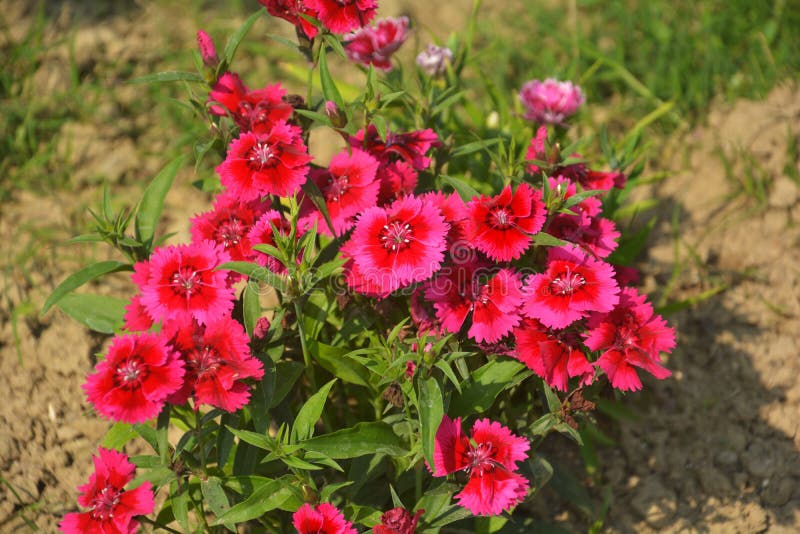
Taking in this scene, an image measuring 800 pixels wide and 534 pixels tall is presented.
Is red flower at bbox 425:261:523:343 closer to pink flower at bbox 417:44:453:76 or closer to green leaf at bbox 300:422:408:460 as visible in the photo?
green leaf at bbox 300:422:408:460

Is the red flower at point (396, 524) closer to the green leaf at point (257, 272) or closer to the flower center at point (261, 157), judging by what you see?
the green leaf at point (257, 272)

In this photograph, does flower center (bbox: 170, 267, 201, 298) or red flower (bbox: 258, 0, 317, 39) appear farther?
red flower (bbox: 258, 0, 317, 39)

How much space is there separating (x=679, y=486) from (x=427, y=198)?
1.68 m

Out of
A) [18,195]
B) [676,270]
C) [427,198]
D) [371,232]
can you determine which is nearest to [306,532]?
[371,232]

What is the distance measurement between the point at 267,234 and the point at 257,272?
22 cm

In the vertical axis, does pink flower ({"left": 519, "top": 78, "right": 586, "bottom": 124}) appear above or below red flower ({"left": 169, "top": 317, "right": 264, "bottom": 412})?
above

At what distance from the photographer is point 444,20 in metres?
4.91

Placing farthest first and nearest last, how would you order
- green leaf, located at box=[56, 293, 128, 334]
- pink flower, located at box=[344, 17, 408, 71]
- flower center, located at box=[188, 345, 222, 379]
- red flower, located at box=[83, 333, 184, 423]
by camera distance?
pink flower, located at box=[344, 17, 408, 71] → green leaf, located at box=[56, 293, 128, 334] → flower center, located at box=[188, 345, 222, 379] → red flower, located at box=[83, 333, 184, 423]

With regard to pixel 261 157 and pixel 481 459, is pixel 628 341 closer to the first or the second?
pixel 481 459

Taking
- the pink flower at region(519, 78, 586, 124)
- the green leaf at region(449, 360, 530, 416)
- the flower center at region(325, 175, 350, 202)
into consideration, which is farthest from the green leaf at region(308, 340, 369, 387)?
the pink flower at region(519, 78, 586, 124)

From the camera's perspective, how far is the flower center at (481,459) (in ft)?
6.93

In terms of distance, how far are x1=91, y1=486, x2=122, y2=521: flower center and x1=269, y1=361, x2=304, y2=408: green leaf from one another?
50 cm

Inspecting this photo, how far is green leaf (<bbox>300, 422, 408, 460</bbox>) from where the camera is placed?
216cm

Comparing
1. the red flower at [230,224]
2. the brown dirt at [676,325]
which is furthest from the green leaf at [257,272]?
the brown dirt at [676,325]
